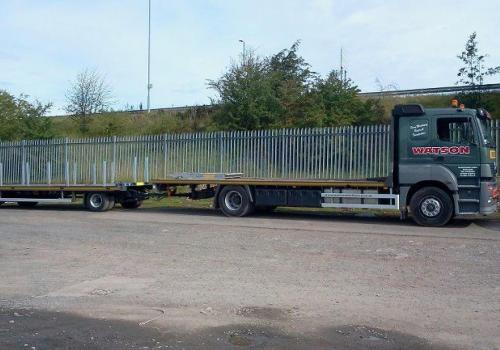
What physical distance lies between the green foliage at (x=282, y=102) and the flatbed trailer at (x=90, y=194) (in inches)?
376

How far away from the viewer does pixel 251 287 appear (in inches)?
334

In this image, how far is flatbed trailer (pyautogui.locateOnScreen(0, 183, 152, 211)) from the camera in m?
20.0

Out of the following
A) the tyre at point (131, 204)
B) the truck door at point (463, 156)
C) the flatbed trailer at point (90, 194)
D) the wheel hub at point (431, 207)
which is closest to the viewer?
the truck door at point (463, 156)

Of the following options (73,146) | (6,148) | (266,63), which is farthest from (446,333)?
(266,63)

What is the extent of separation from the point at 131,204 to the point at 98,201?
1422mm

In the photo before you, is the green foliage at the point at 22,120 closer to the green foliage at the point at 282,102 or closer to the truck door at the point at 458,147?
the green foliage at the point at 282,102

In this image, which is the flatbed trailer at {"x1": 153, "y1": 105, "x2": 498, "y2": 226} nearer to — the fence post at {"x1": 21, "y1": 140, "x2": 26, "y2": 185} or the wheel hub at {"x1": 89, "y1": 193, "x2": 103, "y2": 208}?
the wheel hub at {"x1": 89, "y1": 193, "x2": 103, "y2": 208}

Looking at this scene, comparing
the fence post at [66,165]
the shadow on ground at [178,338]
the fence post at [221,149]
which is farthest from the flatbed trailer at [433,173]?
the fence post at [66,165]

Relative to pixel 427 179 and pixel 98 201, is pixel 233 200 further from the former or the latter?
pixel 427 179

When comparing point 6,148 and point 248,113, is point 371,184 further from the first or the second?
point 6,148

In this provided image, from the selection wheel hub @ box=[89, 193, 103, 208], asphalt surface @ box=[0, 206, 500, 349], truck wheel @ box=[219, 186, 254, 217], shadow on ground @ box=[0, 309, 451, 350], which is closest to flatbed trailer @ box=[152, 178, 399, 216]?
truck wheel @ box=[219, 186, 254, 217]

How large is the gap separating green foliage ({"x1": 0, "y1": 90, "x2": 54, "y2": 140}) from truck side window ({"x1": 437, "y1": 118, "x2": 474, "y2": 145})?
22250mm

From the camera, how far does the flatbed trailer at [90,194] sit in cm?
1995

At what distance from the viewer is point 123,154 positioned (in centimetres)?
2272
